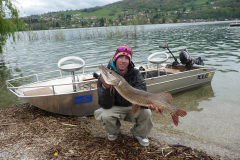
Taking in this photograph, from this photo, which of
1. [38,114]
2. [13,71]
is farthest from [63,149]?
[13,71]

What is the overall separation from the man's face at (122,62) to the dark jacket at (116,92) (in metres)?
0.13

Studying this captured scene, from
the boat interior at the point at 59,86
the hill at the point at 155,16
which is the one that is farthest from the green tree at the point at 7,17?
the hill at the point at 155,16

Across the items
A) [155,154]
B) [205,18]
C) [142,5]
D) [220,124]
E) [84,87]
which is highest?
[142,5]

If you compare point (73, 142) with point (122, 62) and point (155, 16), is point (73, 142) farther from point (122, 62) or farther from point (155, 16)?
point (155, 16)

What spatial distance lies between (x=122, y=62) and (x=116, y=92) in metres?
0.64

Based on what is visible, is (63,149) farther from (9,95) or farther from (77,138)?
(9,95)

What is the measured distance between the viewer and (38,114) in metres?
5.13

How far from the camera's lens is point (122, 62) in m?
3.34

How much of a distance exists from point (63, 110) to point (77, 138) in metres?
1.60

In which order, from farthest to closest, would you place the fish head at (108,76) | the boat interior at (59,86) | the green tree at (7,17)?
the green tree at (7,17) → the boat interior at (59,86) → the fish head at (108,76)

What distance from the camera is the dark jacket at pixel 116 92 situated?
10.7 ft

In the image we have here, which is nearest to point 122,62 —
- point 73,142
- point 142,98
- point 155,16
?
point 142,98

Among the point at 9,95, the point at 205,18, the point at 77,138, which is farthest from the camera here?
the point at 205,18

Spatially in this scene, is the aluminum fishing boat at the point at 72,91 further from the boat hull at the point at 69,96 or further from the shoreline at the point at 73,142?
the shoreline at the point at 73,142
